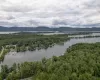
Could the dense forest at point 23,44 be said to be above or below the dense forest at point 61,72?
below

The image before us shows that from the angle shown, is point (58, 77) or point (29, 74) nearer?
point (58, 77)

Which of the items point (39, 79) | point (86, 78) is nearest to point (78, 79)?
point (86, 78)

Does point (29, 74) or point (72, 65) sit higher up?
point (72, 65)

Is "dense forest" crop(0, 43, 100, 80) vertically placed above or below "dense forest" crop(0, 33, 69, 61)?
above

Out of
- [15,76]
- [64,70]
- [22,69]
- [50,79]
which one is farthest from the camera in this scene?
[22,69]

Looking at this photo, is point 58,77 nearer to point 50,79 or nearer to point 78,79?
point 50,79

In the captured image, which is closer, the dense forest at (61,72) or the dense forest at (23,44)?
the dense forest at (61,72)

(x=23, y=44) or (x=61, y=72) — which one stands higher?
(x=61, y=72)

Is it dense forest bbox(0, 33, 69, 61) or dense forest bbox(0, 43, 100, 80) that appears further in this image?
dense forest bbox(0, 33, 69, 61)

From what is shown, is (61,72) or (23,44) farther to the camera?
(23,44)

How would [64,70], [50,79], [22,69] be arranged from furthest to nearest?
[22,69] → [64,70] → [50,79]
